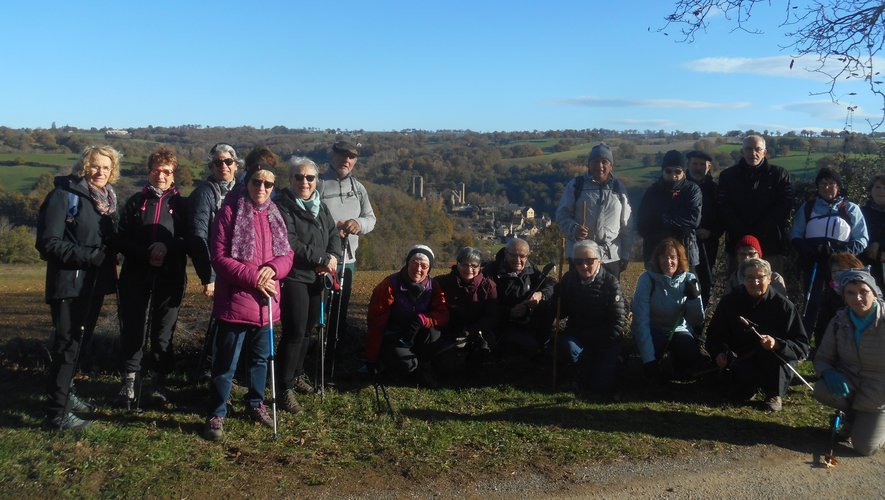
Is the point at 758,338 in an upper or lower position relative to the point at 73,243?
lower

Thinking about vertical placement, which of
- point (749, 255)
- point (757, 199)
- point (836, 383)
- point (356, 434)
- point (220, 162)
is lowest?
point (356, 434)

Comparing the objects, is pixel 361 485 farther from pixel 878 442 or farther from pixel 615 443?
pixel 878 442

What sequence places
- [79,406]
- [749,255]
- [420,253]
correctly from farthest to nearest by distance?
[749,255] < [420,253] < [79,406]

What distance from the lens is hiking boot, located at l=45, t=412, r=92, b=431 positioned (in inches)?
190

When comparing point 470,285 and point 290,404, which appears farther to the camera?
point 470,285

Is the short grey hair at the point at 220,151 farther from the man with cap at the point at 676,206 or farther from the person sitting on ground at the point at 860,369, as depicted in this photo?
the person sitting on ground at the point at 860,369

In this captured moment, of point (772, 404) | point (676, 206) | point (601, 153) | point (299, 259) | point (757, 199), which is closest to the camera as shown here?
point (299, 259)

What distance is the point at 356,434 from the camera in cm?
505

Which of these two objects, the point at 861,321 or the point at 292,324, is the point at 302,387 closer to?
the point at 292,324

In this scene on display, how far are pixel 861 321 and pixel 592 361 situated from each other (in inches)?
85.1

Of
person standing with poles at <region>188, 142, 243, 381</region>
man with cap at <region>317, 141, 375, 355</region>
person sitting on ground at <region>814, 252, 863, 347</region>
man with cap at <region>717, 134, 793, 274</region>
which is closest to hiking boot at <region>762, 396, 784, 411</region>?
person sitting on ground at <region>814, 252, 863, 347</region>

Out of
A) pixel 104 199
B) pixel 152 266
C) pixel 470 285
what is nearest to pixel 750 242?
pixel 470 285

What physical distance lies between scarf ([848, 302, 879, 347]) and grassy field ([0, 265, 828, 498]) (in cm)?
84

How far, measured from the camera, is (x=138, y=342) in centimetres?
535
